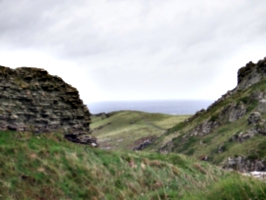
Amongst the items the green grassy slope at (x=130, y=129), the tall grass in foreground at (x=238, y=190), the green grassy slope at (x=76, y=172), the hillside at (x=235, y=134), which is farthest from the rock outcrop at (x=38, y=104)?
the green grassy slope at (x=130, y=129)

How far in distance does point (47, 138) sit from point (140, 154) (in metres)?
7.22

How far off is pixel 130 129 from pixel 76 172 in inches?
2855

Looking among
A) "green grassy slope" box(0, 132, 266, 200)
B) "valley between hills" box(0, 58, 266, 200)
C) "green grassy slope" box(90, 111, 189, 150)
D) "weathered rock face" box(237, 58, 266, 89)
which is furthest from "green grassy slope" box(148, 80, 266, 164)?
"green grassy slope" box(0, 132, 266, 200)

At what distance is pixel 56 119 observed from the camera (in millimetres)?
27062

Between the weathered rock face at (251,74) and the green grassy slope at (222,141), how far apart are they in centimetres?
336

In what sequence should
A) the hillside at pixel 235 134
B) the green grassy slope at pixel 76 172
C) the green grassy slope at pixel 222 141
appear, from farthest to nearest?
the green grassy slope at pixel 222 141 < the hillside at pixel 235 134 < the green grassy slope at pixel 76 172

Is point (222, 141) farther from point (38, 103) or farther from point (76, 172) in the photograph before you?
point (76, 172)

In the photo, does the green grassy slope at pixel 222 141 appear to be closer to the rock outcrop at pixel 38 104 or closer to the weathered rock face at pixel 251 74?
the weathered rock face at pixel 251 74

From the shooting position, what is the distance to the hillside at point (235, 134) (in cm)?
4019

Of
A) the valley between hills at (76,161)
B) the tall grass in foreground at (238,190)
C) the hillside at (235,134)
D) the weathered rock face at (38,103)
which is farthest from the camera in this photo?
the hillside at (235,134)

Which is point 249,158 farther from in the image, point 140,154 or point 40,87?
point 40,87

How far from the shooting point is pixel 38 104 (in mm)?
26266

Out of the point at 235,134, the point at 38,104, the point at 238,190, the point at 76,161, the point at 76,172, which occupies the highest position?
the point at 38,104

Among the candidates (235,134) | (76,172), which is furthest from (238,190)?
(235,134)
